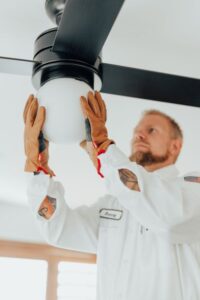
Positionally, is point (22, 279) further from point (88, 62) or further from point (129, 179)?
point (88, 62)

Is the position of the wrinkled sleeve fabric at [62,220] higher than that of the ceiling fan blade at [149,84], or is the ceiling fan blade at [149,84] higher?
the ceiling fan blade at [149,84]

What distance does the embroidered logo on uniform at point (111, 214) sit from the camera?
4.44 ft

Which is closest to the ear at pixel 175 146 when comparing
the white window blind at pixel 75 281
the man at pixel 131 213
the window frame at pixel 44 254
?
the man at pixel 131 213

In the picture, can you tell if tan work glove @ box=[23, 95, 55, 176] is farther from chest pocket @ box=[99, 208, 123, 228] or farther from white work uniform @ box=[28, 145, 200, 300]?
chest pocket @ box=[99, 208, 123, 228]

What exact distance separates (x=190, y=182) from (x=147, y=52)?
0.51 meters

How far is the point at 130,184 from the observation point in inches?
41.2

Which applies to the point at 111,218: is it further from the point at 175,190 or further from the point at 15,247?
the point at 15,247

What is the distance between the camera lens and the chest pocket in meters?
1.34

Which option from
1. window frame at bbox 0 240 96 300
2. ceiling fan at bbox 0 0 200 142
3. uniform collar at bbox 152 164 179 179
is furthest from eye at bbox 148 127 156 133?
window frame at bbox 0 240 96 300

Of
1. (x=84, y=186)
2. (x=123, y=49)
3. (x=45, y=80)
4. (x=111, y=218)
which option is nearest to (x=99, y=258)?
(x=111, y=218)

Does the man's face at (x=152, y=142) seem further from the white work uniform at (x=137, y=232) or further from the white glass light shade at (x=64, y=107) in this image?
the white glass light shade at (x=64, y=107)

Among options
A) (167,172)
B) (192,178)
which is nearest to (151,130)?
(167,172)

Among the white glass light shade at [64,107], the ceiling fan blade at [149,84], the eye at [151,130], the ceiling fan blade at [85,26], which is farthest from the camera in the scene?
the eye at [151,130]

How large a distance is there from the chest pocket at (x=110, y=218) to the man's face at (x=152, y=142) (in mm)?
174
